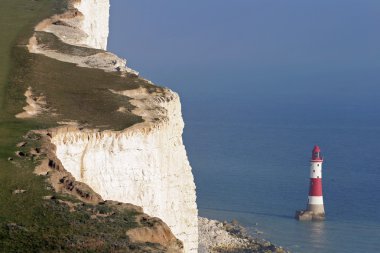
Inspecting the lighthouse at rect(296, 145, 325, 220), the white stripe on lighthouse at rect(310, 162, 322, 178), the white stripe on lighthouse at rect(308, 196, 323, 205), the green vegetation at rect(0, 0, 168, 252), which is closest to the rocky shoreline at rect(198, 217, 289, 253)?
the lighthouse at rect(296, 145, 325, 220)

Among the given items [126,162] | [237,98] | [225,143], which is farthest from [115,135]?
[237,98]

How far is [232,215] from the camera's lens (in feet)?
190

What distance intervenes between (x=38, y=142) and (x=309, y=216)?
38814 millimetres

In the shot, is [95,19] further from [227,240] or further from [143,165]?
[143,165]

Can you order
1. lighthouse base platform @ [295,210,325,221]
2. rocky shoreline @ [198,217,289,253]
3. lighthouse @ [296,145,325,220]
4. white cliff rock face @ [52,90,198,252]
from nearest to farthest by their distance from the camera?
white cliff rock face @ [52,90,198,252], rocky shoreline @ [198,217,289,253], lighthouse base platform @ [295,210,325,221], lighthouse @ [296,145,325,220]

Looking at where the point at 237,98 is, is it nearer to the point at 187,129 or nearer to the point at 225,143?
the point at 187,129

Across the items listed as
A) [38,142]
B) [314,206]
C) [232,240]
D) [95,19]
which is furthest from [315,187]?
[38,142]

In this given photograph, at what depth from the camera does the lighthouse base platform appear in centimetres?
5928

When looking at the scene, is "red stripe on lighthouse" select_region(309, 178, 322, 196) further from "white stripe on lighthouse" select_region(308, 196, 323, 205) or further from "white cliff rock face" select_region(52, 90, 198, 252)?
"white cliff rock face" select_region(52, 90, 198, 252)

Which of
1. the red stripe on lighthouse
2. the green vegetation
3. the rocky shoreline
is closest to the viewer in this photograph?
the green vegetation

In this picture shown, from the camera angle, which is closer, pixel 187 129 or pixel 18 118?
pixel 18 118

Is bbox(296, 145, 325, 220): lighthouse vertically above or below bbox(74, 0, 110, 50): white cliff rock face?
below

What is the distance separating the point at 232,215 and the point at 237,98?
8618 cm

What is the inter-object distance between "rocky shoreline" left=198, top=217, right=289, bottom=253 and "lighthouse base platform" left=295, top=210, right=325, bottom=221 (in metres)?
6.57
